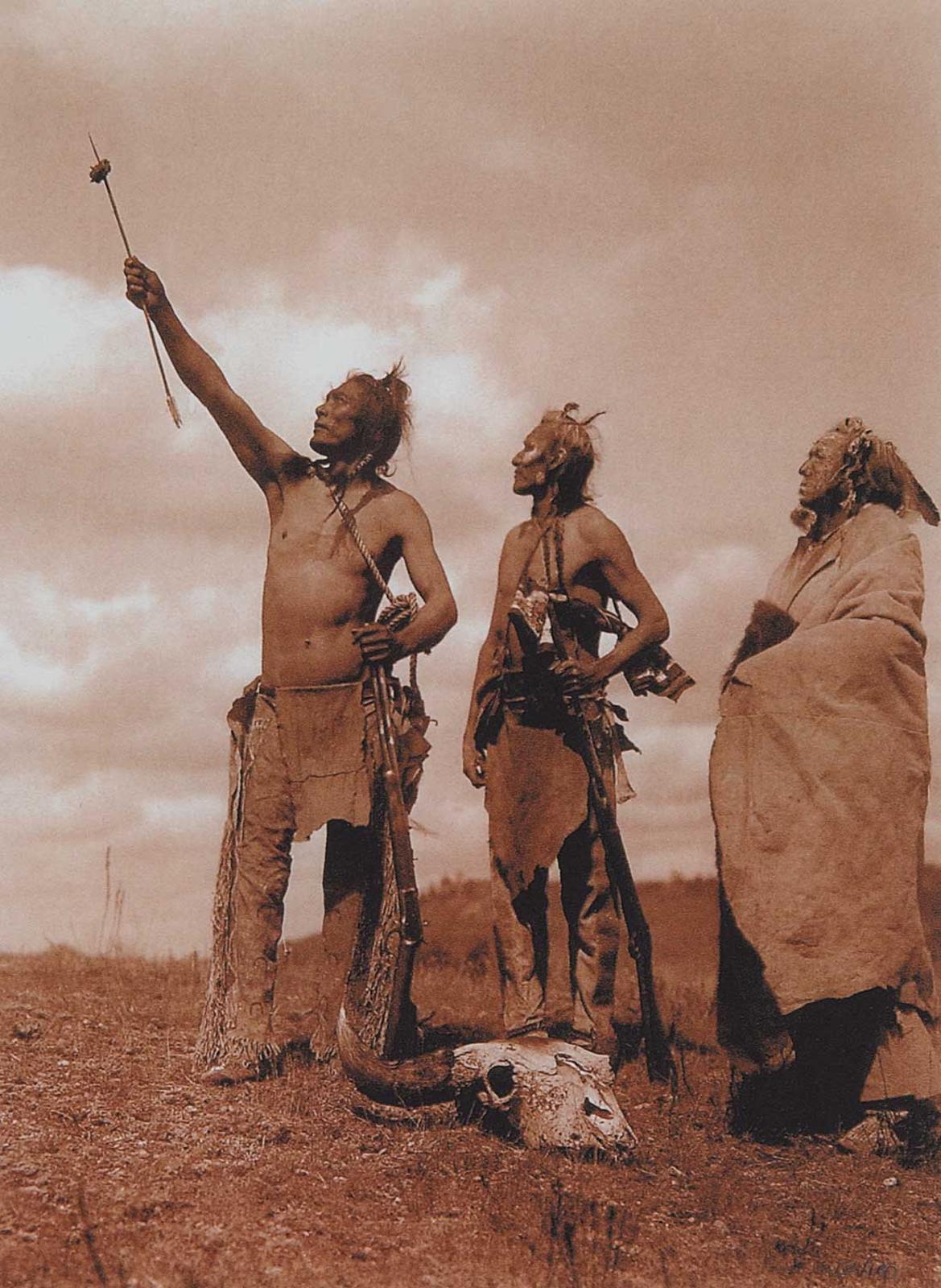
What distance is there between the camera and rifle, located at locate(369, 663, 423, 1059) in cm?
462

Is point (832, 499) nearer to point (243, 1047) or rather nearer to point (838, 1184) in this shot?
point (838, 1184)

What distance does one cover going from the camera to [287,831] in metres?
5.17

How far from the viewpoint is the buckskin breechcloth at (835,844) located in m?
4.48

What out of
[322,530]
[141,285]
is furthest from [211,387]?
[322,530]

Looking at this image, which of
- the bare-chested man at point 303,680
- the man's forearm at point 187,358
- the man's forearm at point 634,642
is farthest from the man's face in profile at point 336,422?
the man's forearm at point 634,642

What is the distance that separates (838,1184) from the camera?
4.24 meters

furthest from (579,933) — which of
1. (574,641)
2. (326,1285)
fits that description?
(326,1285)

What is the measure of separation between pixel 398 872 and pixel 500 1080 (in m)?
0.89

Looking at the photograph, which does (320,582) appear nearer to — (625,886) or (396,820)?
(396,820)

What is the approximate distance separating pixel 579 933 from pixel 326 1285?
2.20m

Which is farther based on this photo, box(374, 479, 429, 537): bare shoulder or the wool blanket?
box(374, 479, 429, 537): bare shoulder

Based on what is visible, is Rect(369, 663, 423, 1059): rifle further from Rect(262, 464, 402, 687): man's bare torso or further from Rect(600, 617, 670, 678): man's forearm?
Rect(600, 617, 670, 678): man's forearm

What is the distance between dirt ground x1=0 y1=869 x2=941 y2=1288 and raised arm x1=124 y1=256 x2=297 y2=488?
7.90 feet
